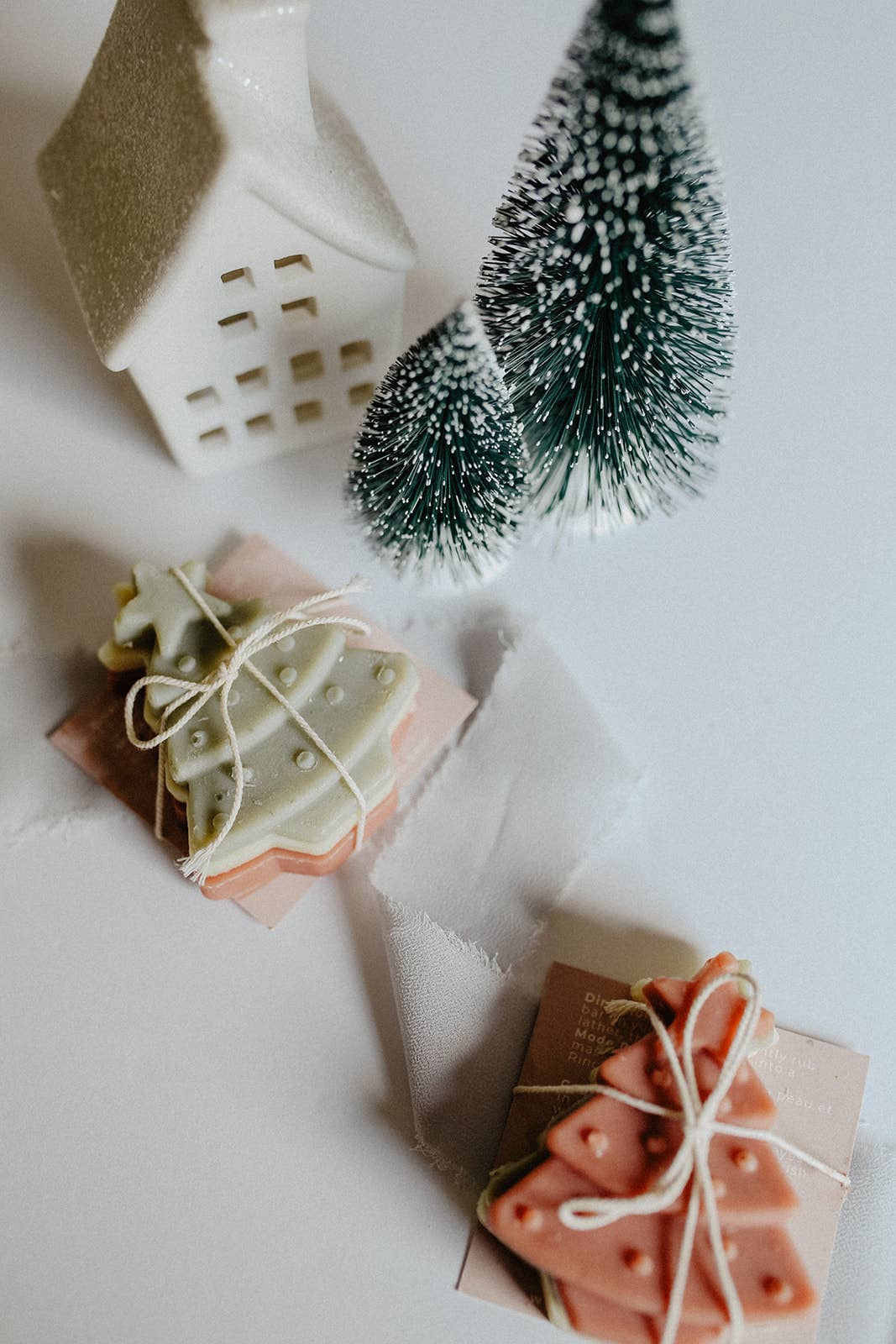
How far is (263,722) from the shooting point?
69 cm

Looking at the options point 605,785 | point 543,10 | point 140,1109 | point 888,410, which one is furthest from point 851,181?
point 140,1109

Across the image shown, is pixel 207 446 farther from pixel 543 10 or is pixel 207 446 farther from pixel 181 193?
pixel 543 10

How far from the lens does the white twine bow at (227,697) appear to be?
68cm

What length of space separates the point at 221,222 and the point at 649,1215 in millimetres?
A: 646

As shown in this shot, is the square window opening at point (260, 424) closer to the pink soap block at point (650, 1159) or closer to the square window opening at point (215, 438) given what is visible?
the square window opening at point (215, 438)

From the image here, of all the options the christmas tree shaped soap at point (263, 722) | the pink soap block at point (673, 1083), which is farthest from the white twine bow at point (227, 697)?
the pink soap block at point (673, 1083)

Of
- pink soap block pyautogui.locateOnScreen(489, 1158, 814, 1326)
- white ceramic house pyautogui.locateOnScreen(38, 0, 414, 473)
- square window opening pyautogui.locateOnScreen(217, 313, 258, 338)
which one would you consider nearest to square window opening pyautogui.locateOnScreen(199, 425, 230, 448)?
white ceramic house pyautogui.locateOnScreen(38, 0, 414, 473)

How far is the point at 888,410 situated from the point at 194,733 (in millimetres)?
649

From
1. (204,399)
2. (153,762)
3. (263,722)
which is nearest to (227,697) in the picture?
(263,722)

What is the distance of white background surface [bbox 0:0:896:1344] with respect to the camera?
29.2 inches

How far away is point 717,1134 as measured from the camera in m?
0.66

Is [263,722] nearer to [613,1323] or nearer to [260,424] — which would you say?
[260,424]

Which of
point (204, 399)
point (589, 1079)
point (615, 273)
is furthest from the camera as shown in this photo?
point (204, 399)

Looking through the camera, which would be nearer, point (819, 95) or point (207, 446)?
point (207, 446)
